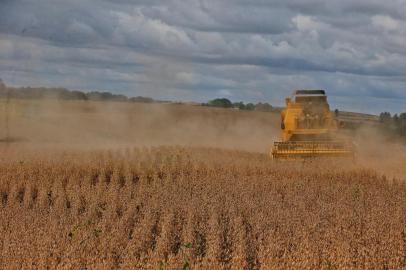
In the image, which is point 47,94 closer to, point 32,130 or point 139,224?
point 32,130

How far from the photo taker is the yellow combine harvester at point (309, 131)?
70.6 ft

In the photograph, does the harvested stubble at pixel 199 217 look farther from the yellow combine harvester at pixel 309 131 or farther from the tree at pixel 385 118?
the tree at pixel 385 118

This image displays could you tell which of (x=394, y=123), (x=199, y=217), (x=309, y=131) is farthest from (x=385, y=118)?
(x=199, y=217)

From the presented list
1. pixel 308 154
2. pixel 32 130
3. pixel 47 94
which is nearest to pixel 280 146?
pixel 308 154

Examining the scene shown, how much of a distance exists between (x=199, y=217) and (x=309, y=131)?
40.2 feet

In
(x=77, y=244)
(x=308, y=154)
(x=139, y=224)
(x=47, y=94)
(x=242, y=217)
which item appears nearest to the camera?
(x=77, y=244)

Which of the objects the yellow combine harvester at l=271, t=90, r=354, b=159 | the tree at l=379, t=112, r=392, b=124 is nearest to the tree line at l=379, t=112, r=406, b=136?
the tree at l=379, t=112, r=392, b=124

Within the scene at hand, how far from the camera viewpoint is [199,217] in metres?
11.7

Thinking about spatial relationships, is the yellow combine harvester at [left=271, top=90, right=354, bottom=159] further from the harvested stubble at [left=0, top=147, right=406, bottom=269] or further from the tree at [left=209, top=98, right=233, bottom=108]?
the tree at [left=209, top=98, right=233, bottom=108]

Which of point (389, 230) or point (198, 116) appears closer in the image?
point (389, 230)

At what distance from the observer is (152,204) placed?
12891 millimetres

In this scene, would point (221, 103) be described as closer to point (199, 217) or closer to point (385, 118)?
point (385, 118)

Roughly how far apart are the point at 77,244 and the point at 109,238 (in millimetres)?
589

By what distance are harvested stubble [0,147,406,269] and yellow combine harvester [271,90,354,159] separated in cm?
161
